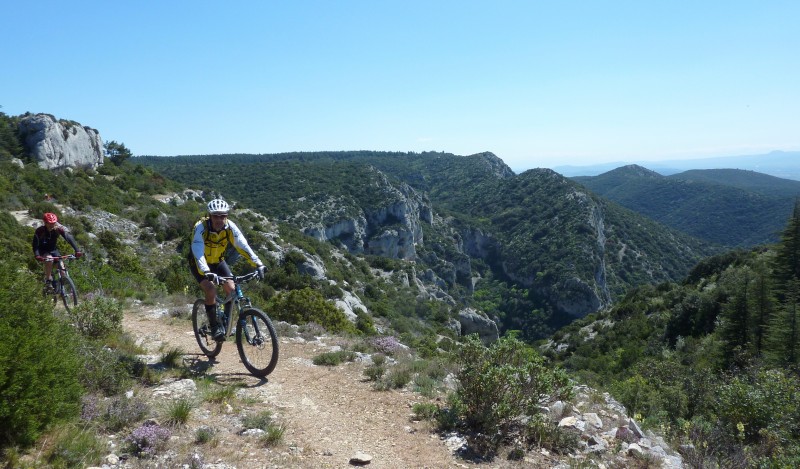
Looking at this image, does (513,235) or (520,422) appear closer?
(520,422)

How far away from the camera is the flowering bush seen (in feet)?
11.4

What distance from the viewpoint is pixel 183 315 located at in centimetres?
907

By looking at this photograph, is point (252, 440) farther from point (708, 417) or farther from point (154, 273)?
point (154, 273)

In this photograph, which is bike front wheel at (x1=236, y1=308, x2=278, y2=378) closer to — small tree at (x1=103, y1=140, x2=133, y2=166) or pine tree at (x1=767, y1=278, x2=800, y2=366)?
pine tree at (x1=767, y1=278, x2=800, y2=366)

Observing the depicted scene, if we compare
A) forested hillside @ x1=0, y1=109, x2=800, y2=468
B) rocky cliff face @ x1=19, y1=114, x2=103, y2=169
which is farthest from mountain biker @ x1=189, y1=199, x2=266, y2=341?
rocky cliff face @ x1=19, y1=114, x2=103, y2=169

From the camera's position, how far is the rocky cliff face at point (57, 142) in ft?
96.7

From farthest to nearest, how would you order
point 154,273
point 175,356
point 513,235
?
point 513,235, point 154,273, point 175,356

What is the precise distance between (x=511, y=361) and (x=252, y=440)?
9.97 feet

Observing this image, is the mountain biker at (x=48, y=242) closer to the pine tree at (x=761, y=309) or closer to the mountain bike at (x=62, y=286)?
the mountain bike at (x=62, y=286)

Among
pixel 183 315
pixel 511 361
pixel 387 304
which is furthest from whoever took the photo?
pixel 387 304

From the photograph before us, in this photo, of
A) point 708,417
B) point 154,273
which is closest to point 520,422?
point 708,417

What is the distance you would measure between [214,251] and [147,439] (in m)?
2.51

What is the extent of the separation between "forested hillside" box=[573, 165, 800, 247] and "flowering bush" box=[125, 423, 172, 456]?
3890 inches

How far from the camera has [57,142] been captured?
1217 inches
